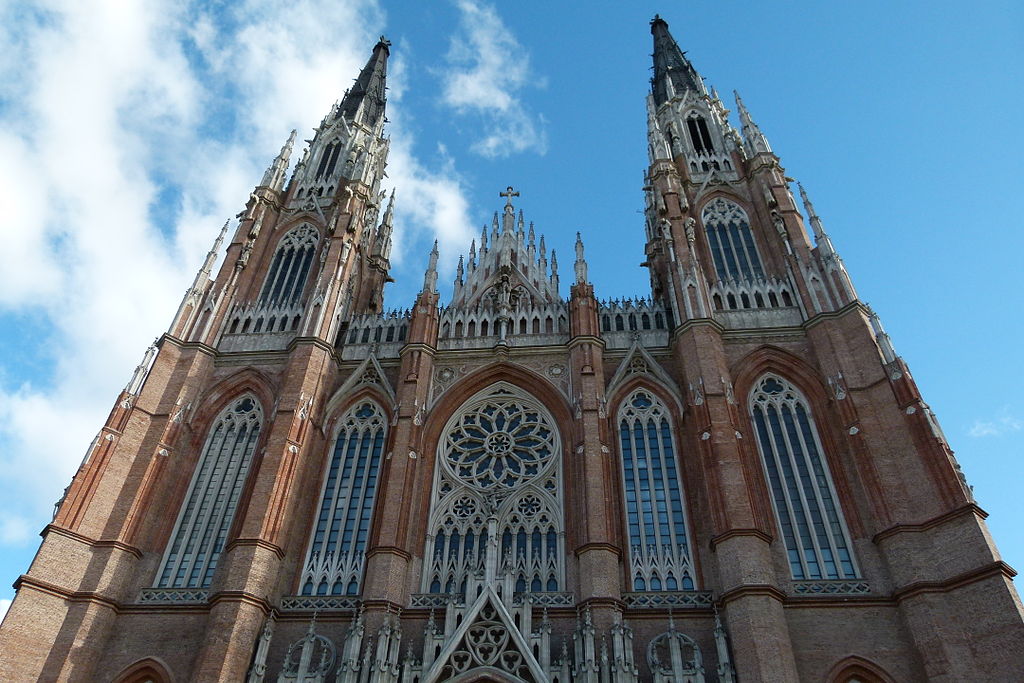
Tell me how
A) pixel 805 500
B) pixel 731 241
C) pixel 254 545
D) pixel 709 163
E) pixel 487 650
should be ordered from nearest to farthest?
pixel 487 650 < pixel 254 545 < pixel 805 500 < pixel 731 241 < pixel 709 163

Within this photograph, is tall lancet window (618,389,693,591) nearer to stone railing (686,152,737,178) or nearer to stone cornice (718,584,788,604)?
stone cornice (718,584,788,604)

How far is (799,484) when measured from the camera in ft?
74.6

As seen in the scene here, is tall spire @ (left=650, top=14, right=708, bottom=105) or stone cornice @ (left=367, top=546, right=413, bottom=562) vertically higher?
tall spire @ (left=650, top=14, right=708, bottom=105)

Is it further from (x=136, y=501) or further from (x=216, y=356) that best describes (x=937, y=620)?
(x=216, y=356)

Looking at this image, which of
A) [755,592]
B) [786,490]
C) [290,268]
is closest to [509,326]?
[290,268]

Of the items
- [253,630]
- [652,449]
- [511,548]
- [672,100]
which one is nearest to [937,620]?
[652,449]

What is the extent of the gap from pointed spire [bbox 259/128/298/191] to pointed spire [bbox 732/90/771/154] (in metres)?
22.9

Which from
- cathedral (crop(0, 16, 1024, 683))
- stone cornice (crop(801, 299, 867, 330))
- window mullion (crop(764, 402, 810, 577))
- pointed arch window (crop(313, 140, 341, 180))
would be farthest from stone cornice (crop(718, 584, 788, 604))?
pointed arch window (crop(313, 140, 341, 180))

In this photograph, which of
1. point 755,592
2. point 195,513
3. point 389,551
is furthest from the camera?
point 195,513

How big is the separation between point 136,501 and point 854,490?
2201cm

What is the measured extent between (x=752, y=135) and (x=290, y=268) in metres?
22.5

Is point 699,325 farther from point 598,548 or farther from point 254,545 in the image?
point 254,545

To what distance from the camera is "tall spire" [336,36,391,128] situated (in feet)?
139

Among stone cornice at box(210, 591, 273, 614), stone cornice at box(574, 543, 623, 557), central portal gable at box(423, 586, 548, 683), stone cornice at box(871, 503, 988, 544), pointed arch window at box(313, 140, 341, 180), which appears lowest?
central portal gable at box(423, 586, 548, 683)
